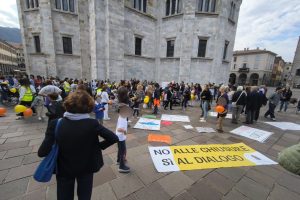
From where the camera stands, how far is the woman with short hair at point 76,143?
1.51 meters

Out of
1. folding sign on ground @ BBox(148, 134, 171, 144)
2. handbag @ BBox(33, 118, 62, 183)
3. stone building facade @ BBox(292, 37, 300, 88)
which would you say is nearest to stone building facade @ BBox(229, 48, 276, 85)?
stone building facade @ BBox(292, 37, 300, 88)

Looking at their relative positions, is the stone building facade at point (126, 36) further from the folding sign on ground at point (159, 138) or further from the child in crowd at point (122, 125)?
the child in crowd at point (122, 125)

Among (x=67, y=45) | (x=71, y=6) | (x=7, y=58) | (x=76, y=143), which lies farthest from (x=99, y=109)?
(x=7, y=58)

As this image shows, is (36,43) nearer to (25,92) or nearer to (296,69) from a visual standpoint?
(25,92)

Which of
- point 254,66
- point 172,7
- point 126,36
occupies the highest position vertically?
point 172,7

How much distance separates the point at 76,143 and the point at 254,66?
207 feet

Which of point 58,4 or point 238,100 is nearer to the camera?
point 238,100

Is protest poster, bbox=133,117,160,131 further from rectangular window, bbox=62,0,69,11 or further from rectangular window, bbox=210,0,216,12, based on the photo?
rectangular window, bbox=62,0,69,11

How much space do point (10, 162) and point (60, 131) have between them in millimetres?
3411

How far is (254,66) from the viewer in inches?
1978

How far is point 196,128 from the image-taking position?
21.0ft

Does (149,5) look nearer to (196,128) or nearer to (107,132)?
(196,128)

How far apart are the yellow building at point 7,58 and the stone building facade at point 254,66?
282 feet

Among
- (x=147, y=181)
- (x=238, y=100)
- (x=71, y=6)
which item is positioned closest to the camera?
(x=147, y=181)
